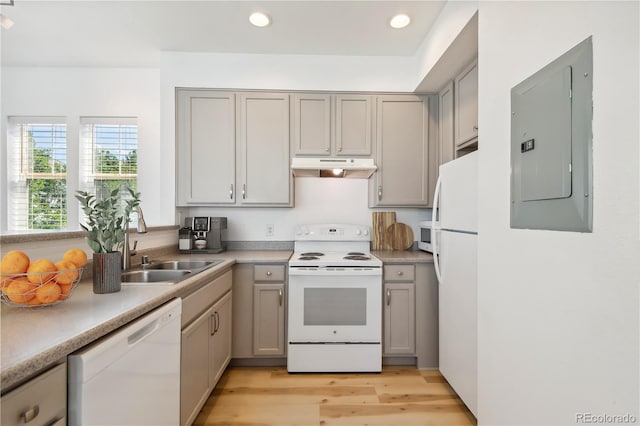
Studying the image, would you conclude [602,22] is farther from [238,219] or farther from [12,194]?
[12,194]

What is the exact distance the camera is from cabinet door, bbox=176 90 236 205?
9.03 feet

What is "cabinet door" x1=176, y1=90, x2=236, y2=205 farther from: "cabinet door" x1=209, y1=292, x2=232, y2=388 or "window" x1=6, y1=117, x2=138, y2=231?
"cabinet door" x1=209, y1=292, x2=232, y2=388

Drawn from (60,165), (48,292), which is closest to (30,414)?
(48,292)

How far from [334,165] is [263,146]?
0.69m

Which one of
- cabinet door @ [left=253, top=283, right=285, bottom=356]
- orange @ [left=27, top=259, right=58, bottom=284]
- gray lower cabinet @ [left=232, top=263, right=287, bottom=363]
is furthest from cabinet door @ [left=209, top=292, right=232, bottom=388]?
orange @ [left=27, top=259, right=58, bottom=284]

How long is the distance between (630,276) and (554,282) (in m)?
0.27

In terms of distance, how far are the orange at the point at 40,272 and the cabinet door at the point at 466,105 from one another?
7.90 feet

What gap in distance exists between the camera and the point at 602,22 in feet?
2.78

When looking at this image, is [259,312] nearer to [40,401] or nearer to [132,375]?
[132,375]

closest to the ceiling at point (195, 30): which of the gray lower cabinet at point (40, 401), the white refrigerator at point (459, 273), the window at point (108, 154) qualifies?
the window at point (108, 154)

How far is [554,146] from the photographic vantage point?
103 centimetres

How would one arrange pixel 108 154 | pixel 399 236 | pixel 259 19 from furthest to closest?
pixel 108 154 → pixel 399 236 → pixel 259 19

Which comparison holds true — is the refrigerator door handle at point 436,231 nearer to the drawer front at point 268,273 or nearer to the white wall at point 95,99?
the drawer front at point 268,273

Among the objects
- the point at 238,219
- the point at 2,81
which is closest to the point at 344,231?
the point at 238,219
